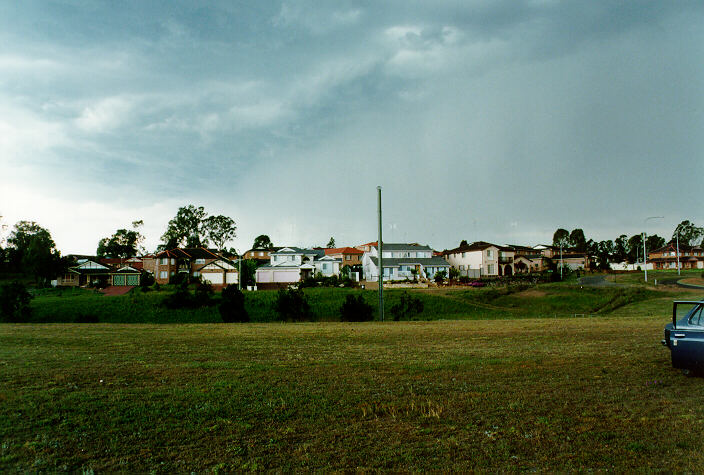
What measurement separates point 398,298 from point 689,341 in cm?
3574

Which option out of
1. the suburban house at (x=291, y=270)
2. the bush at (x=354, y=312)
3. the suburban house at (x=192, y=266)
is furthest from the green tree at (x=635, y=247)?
the bush at (x=354, y=312)

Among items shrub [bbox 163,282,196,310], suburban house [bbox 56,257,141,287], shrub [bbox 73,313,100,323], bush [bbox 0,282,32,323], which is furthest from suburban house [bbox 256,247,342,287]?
bush [bbox 0,282,32,323]

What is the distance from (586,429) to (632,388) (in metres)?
2.92

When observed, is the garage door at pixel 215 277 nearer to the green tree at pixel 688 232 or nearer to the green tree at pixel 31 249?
the green tree at pixel 31 249

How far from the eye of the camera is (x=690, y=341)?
911 centimetres

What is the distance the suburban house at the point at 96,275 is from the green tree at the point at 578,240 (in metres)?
131

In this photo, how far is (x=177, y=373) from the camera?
33.3 ft

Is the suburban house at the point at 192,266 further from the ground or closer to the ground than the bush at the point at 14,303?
A: further from the ground

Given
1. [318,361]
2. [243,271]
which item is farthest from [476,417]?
[243,271]

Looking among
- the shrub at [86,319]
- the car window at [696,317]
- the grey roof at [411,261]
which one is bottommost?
the shrub at [86,319]

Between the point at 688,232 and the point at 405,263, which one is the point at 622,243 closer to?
the point at 688,232

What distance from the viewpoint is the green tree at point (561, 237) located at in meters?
157

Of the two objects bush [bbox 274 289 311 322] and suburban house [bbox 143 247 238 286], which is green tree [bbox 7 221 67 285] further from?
bush [bbox 274 289 311 322]

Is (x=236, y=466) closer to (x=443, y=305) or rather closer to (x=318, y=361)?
(x=318, y=361)
